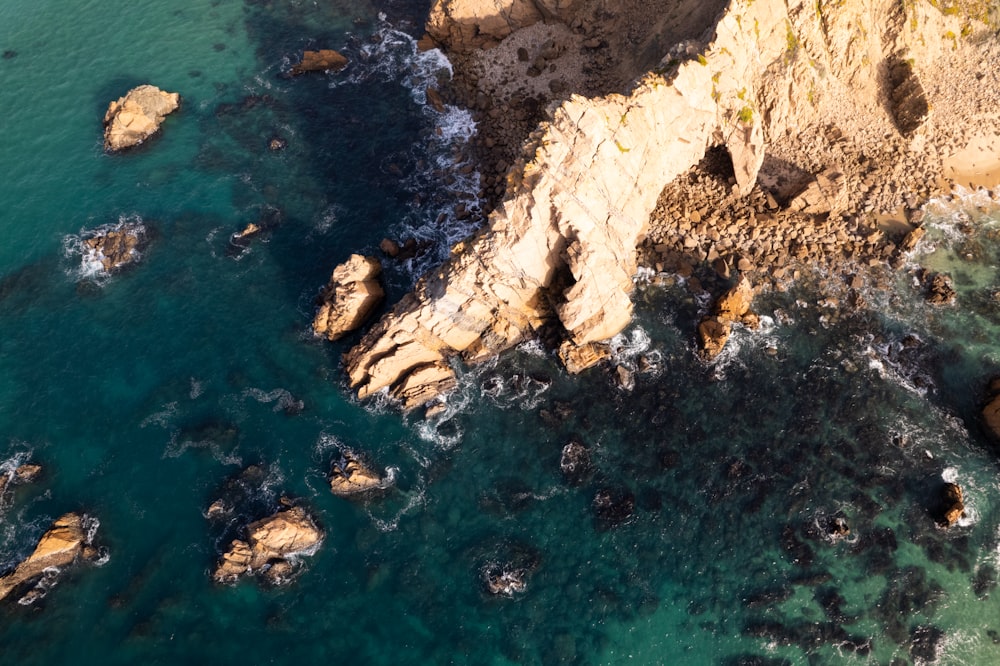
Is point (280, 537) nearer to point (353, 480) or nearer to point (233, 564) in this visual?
point (233, 564)

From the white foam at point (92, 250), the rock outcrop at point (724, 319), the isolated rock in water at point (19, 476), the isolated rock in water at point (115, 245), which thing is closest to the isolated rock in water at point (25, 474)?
the isolated rock in water at point (19, 476)

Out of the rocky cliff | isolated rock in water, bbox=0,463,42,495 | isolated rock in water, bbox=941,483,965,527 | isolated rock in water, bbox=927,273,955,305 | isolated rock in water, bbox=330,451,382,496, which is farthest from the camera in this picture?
isolated rock in water, bbox=927,273,955,305

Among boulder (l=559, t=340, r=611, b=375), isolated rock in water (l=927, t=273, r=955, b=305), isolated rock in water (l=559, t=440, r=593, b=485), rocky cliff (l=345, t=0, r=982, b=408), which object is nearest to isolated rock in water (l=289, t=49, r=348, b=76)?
rocky cliff (l=345, t=0, r=982, b=408)

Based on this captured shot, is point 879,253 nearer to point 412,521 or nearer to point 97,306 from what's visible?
point 412,521

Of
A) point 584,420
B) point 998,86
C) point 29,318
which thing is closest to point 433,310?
point 584,420

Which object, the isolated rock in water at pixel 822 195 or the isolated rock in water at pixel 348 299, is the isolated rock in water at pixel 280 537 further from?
the isolated rock in water at pixel 822 195

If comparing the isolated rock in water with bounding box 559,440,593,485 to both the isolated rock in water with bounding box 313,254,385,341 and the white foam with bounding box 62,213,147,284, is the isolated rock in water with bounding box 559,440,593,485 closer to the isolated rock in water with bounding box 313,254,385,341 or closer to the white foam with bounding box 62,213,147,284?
the isolated rock in water with bounding box 313,254,385,341

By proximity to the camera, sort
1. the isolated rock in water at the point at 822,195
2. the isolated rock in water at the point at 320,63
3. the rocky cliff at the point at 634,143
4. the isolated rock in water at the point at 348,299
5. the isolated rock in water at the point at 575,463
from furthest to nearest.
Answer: the isolated rock in water at the point at 320,63 → the isolated rock in water at the point at 822,195 → the isolated rock in water at the point at 348,299 → the rocky cliff at the point at 634,143 → the isolated rock in water at the point at 575,463
